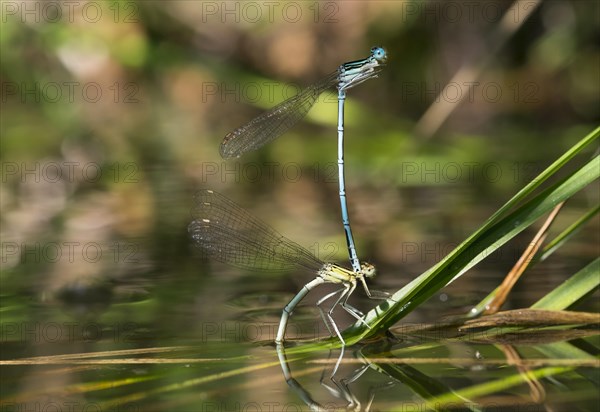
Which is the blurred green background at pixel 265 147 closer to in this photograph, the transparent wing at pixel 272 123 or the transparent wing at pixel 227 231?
the transparent wing at pixel 227 231

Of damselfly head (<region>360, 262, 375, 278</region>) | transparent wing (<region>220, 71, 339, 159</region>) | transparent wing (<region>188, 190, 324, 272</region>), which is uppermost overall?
transparent wing (<region>220, 71, 339, 159</region>)

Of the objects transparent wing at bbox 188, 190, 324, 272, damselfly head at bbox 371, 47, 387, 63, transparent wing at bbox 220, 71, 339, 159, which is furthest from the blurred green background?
damselfly head at bbox 371, 47, 387, 63

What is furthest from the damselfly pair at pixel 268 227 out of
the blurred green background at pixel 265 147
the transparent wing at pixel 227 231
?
the blurred green background at pixel 265 147

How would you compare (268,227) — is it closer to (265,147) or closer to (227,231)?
(227,231)

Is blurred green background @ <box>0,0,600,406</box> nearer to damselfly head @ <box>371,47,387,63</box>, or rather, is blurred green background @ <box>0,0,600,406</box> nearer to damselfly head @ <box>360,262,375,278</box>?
damselfly head @ <box>360,262,375,278</box>

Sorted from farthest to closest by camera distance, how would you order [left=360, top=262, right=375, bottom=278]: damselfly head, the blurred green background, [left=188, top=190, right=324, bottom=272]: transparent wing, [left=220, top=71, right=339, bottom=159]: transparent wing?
the blurred green background < [left=220, top=71, right=339, bottom=159]: transparent wing < [left=188, top=190, right=324, bottom=272]: transparent wing < [left=360, top=262, right=375, bottom=278]: damselfly head

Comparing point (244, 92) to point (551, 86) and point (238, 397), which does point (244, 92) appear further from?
point (238, 397)

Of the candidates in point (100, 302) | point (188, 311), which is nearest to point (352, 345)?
point (188, 311)

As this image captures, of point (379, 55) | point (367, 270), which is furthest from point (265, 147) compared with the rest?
point (367, 270)
